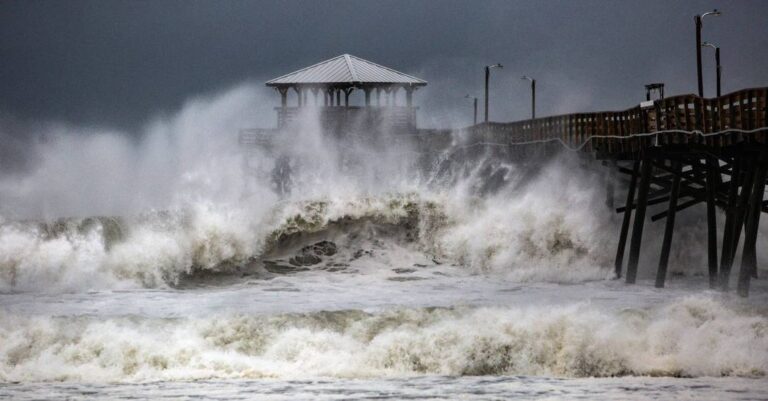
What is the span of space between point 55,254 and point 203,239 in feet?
13.4

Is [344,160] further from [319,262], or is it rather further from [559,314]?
[559,314]

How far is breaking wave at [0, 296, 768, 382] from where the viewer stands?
58.6ft

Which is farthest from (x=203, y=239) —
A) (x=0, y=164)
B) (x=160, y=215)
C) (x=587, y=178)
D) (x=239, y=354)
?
(x=0, y=164)

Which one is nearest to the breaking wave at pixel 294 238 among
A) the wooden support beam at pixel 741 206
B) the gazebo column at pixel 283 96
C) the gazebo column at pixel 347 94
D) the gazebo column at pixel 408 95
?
the wooden support beam at pixel 741 206

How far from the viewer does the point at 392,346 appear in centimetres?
1897

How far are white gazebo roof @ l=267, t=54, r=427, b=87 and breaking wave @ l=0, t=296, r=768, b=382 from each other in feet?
124

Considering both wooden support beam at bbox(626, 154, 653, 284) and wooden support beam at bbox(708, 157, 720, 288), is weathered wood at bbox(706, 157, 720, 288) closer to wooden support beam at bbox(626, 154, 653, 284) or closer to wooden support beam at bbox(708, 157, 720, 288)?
wooden support beam at bbox(708, 157, 720, 288)

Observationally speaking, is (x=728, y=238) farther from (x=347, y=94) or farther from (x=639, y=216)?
(x=347, y=94)

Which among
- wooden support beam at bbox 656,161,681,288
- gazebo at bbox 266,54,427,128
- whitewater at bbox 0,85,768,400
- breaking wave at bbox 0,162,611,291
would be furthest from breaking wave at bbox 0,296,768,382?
gazebo at bbox 266,54,427,128

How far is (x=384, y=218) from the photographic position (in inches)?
1416

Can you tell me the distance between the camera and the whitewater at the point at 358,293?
1753 cm

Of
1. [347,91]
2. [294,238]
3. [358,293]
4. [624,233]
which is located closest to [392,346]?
[358,293]

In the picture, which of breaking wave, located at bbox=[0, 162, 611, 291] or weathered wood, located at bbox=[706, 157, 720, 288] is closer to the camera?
weathered wood, located at bbox=[706, 157, 720, 288]

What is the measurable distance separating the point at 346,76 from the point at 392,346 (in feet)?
132
